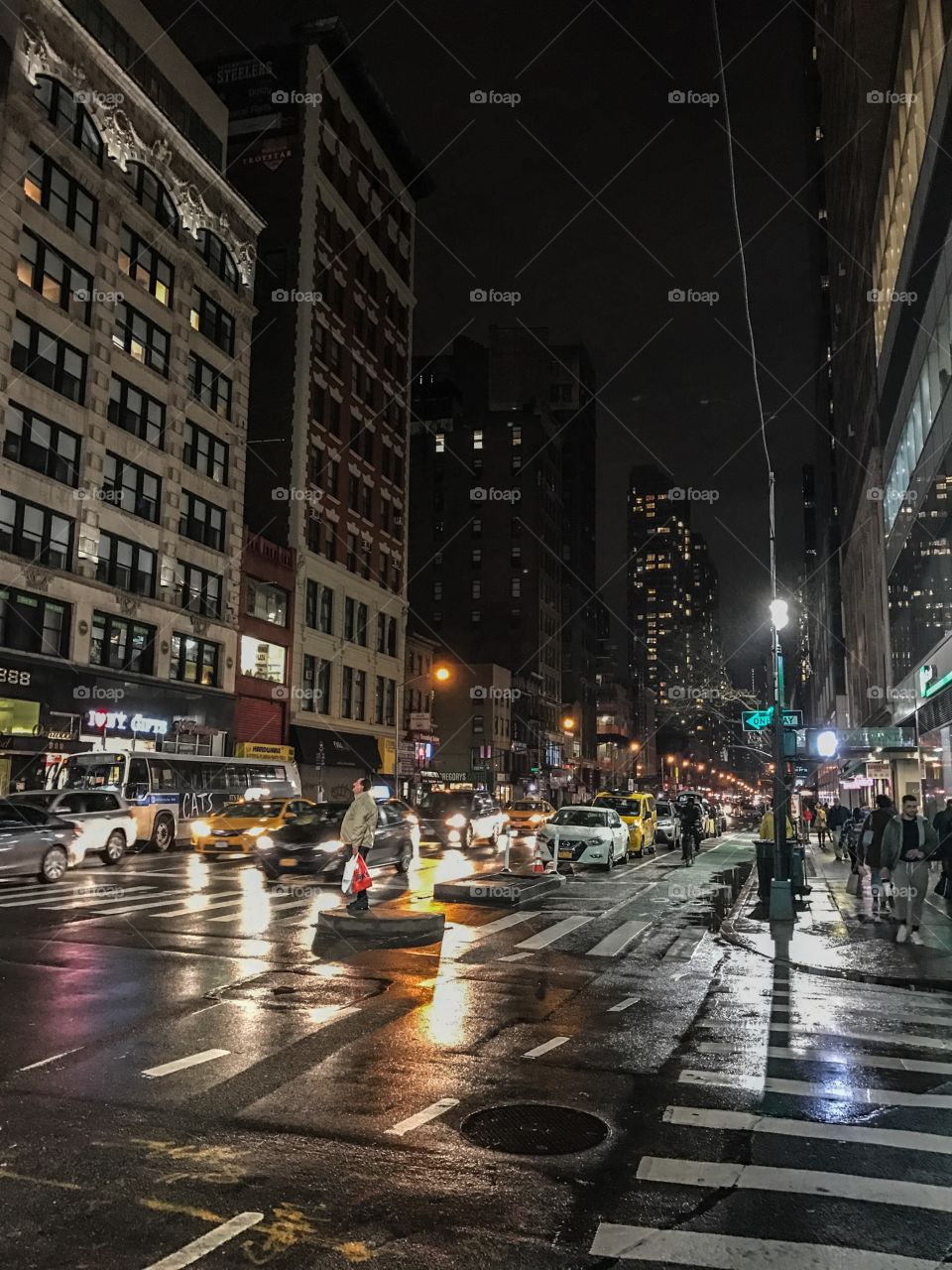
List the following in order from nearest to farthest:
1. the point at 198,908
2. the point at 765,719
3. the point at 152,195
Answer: the point at 198,908
the point at 765,719
the point at 152,195

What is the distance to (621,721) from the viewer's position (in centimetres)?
14388

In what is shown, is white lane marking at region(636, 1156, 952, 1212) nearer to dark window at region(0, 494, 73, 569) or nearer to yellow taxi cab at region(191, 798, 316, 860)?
yellow taxi cab at region(191, 798, 316, 860)

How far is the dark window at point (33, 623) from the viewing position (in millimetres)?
30625

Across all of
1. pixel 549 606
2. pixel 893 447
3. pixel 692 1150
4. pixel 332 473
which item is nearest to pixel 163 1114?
pixel 692 1150

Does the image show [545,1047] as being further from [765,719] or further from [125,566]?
[125,566]

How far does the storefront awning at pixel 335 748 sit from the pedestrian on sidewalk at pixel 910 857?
1390 inches

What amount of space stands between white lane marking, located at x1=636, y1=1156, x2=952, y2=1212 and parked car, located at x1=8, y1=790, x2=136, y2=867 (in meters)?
19.8

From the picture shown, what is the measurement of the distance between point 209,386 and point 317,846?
2846 cm

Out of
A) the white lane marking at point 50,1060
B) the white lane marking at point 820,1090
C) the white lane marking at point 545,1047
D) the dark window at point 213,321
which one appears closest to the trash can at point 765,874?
the white lane marking at point 545,1047

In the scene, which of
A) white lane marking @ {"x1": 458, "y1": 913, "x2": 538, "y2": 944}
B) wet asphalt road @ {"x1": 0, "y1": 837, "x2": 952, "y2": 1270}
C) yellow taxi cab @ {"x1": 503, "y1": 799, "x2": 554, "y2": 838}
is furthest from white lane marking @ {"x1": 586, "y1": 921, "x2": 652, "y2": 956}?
yellow taxi cab @ {"x1": 503, "y1": 799, "x2": 554, "y2": 838}

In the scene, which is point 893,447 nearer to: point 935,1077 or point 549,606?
point 935,1077

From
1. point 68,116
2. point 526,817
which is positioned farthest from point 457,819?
point 68,116

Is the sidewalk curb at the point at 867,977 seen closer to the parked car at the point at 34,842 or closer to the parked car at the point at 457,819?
the parked car at the point at 34,842

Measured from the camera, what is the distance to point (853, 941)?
1418 centimetres
